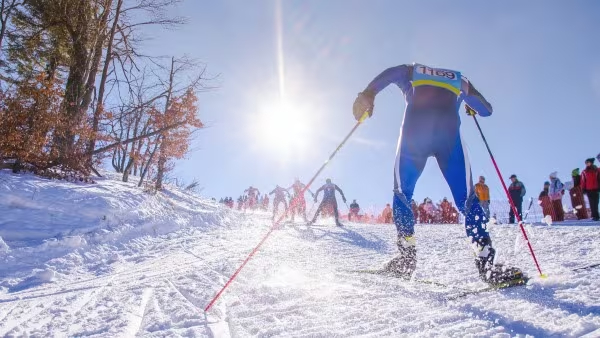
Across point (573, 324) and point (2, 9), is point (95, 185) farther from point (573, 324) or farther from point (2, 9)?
point (573, 324)

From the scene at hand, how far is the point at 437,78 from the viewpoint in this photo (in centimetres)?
334

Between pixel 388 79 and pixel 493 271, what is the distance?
81.0 inches

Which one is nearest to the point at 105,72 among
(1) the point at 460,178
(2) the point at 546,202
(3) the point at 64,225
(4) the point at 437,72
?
(3) the point at 64,225

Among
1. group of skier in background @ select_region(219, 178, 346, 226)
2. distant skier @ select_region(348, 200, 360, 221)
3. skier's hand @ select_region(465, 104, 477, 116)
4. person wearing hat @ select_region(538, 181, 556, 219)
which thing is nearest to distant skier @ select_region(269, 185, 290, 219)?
group of skier in background @ select_region(219, 178, 346, 226)

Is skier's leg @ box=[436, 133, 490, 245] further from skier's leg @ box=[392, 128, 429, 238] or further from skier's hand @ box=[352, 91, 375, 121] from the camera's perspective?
skier's hand @ box=[352, 91, 375, 121]

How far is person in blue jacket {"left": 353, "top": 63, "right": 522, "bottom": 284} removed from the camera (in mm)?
3047

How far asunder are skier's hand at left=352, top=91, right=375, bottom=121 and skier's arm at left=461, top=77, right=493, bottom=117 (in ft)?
3.20

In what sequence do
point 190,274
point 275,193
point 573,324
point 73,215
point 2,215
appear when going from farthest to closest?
point 275,193 < point 73,215 < point 2,215 < point 190,274 < point 573,324

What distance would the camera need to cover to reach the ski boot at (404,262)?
9.94 ft

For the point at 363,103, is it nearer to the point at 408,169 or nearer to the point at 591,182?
the point at 408,169

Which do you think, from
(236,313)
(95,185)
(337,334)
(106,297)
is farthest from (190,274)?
(95,185)

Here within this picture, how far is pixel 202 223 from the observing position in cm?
1170

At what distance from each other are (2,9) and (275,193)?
489 inches

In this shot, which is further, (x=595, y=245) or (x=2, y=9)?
(x=2, y=9)
